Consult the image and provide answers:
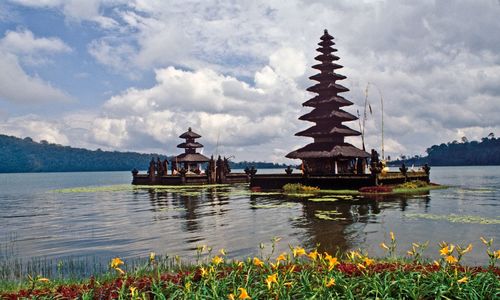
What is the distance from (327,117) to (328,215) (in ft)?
83.7

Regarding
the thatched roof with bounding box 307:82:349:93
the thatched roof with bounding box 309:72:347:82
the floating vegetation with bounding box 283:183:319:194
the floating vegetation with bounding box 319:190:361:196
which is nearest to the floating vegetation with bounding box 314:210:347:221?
the floating vegetation with bounding box 319:190:361:196

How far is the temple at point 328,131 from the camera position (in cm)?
4475

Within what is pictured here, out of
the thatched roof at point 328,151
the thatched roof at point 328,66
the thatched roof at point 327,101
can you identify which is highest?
the thatched roof at point 328,66

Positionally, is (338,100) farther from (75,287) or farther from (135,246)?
(75,287)

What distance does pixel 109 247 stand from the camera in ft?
51.3

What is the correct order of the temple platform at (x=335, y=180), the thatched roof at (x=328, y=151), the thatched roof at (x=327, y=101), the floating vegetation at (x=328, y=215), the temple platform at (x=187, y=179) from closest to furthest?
the floating vegetation at (x=328, y=215), the temple platform at (x=335, y=180), the thatched roof at (x=328, y=151), the thatched roof at (x=327, y=101), the temple platform at (x=187, y=179)

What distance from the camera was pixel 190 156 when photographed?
2596 inches

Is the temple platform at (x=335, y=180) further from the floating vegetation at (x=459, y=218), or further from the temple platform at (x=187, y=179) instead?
the temple platform at (x=187, y=179)

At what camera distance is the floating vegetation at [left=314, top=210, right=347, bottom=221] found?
20.6 m

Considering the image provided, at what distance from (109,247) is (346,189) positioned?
85.4 feet

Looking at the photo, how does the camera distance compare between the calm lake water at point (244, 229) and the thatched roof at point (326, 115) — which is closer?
the calm lake water at point (244, 229)

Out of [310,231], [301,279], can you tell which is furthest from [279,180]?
[301,279]

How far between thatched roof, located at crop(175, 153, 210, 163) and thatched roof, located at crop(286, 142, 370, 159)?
21.6m

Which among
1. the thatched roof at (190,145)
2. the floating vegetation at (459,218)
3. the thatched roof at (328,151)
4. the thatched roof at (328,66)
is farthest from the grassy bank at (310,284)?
the thatched roof at (190,145)
